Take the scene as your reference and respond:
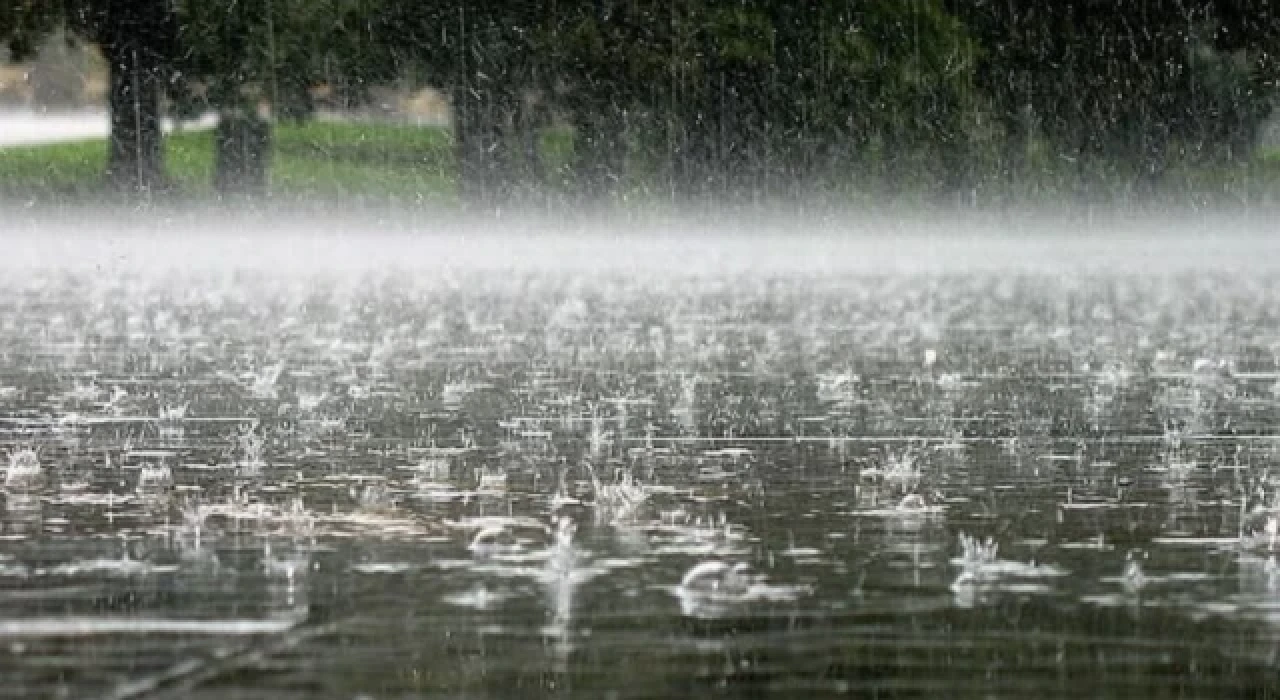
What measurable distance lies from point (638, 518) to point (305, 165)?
1868 inches

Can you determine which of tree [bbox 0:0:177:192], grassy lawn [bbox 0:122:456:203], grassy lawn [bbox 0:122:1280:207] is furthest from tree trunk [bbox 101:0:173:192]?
grassy lawn [bbox 0:122:456:203]

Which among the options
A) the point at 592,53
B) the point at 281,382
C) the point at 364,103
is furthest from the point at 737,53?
the point at 281,382

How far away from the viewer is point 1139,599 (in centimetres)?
698

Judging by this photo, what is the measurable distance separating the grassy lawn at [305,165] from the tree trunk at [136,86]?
1.01 metres

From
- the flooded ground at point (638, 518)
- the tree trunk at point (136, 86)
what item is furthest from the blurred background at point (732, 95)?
the flooded ground at point (638, 518)

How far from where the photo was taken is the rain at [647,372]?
645 centimetres

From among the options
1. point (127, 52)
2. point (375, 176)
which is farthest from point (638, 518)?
point (375, 176)

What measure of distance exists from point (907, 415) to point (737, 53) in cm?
3859

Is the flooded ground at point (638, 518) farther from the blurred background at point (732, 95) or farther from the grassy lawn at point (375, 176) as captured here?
the grassy lawn at point (375, 176)

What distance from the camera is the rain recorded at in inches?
254

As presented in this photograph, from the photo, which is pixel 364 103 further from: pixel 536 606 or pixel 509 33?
pixel 536 606

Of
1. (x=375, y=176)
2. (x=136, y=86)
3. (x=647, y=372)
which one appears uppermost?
(x=136, y=86)

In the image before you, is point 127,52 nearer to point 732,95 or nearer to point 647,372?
point 732,95

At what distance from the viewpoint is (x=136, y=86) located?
160ft
